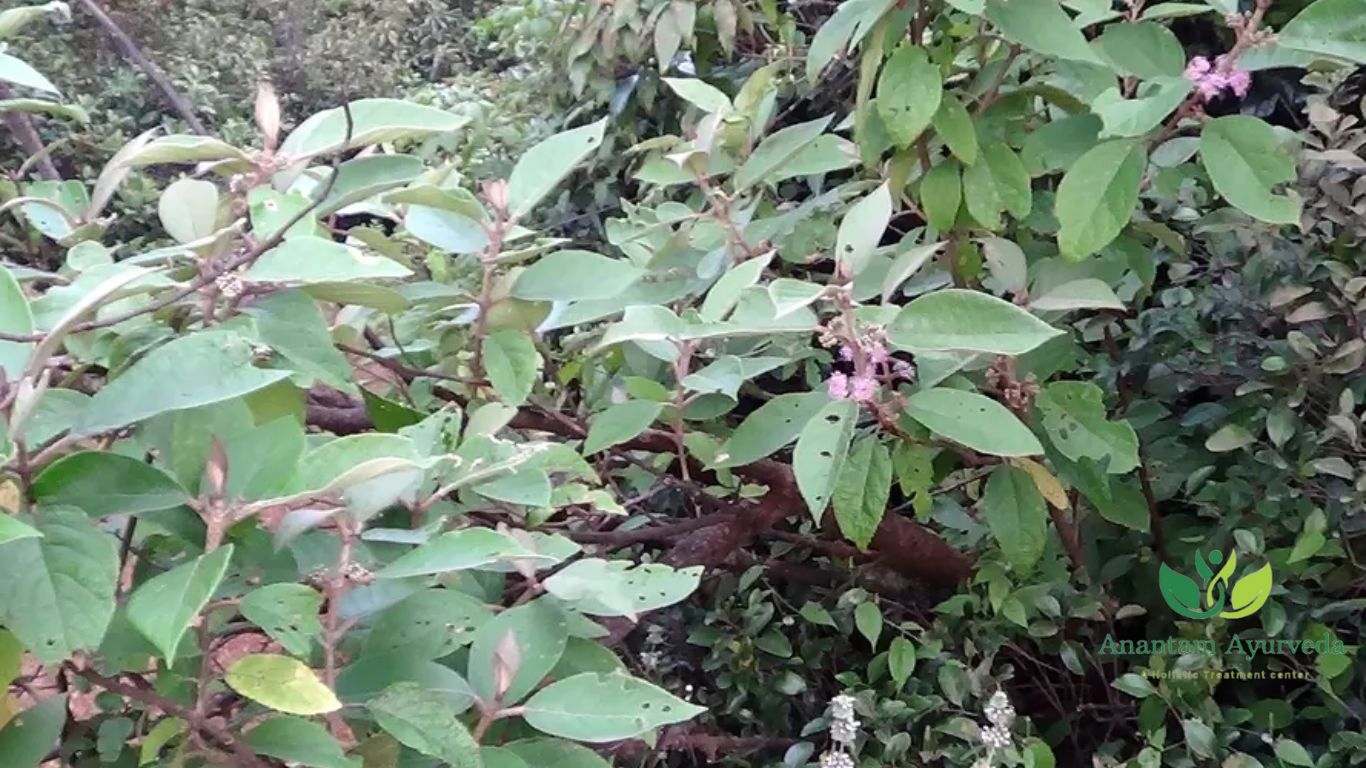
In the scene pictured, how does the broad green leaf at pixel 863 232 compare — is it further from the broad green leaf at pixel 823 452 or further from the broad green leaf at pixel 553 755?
the broad green leaf at pixel 553 755

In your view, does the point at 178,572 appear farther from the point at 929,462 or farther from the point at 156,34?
the point at 156,34

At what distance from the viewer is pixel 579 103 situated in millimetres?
2154

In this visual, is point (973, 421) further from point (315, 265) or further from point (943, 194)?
point (315, 265)

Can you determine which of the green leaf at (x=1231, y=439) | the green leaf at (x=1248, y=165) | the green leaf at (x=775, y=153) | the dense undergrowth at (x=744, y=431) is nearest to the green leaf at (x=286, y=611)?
the dense undergrowth at (x=744, y=431)

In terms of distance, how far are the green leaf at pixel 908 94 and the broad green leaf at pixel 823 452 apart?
0.66ft

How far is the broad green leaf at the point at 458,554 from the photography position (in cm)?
48

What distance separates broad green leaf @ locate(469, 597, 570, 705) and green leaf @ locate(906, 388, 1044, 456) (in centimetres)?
26

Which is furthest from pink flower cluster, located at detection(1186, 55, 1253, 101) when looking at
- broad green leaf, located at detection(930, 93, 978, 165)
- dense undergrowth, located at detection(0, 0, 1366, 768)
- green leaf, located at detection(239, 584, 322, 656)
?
green leaf, located at detection(239, 584, 322, 656)

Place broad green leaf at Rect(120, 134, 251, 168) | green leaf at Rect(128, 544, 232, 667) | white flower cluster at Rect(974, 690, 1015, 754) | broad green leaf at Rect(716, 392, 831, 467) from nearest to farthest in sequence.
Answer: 1. green leaf at Rect(128, 544, 232, 667)
2. broad green leaf at Rect(120, 134, 251, 168)
3. broad green leaf at Rect(716, 392, 831, 467)
4. white flower cluster at Rect(974, 690, 1015, 754)

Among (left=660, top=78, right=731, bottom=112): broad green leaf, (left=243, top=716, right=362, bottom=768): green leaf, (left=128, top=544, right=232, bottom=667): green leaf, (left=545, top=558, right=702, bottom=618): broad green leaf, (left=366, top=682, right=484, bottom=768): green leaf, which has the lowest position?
(left=545, top=558, right=702, bottom=618): broad green leaf

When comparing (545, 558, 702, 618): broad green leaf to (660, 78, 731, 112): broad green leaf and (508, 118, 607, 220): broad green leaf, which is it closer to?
(508, 118, 607, 220): broad green leaf

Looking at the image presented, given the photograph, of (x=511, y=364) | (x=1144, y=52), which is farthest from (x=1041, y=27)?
(x=511, y=364)

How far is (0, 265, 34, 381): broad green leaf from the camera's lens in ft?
1.60

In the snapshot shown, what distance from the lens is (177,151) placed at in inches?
25.0
